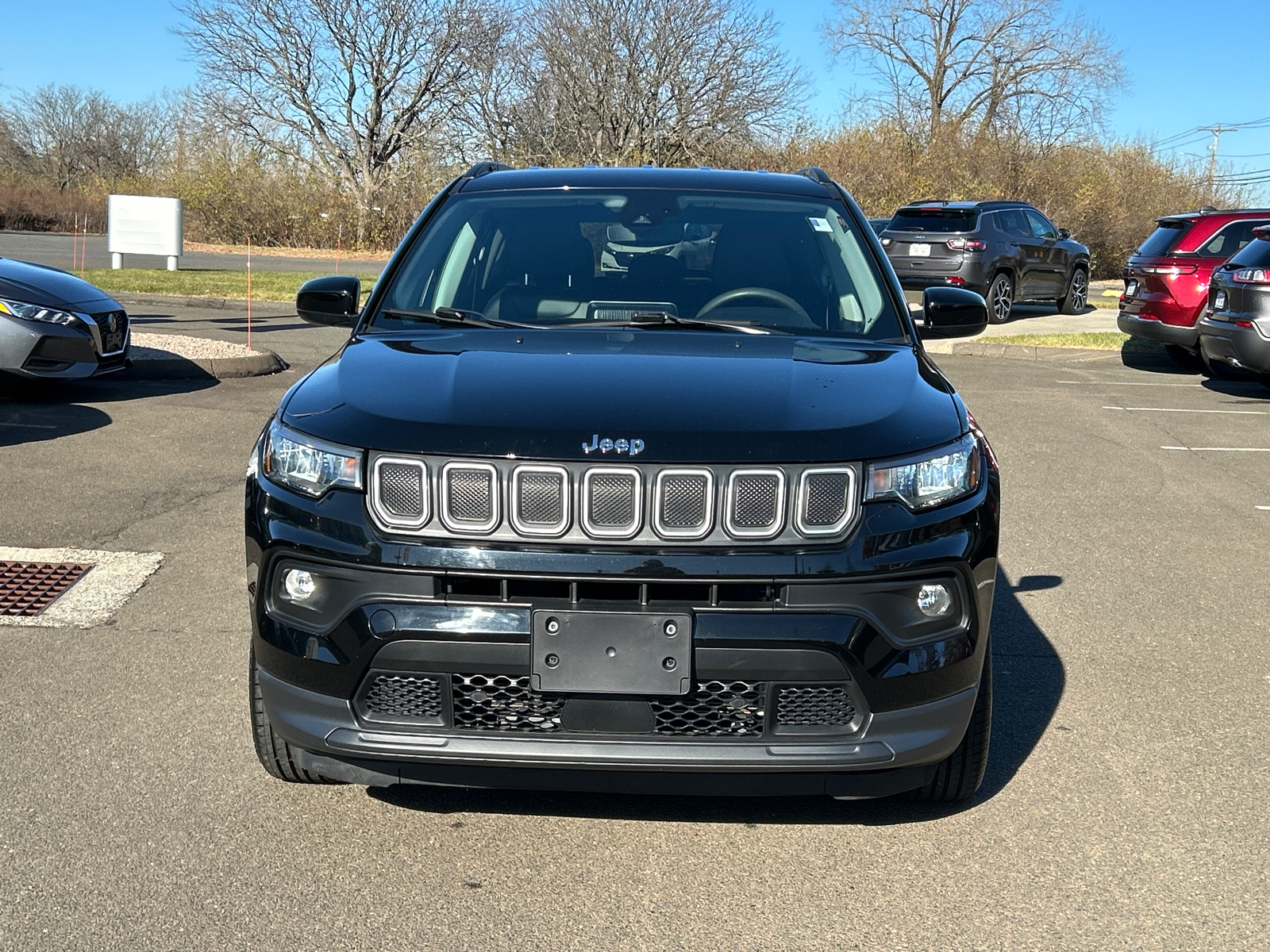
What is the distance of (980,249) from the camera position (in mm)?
18969

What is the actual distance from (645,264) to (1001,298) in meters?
16.5

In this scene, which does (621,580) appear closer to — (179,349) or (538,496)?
(538,496)

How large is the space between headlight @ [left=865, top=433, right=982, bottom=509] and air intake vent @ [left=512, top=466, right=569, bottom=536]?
0.69 meters

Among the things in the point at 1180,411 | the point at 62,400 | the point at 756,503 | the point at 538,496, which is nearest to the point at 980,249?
the point at 1180,411

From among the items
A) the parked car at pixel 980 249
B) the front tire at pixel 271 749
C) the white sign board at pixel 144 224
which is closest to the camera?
the front tire at pixel 271 749

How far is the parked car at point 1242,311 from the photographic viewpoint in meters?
12.3

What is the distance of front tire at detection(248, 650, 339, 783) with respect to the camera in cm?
340

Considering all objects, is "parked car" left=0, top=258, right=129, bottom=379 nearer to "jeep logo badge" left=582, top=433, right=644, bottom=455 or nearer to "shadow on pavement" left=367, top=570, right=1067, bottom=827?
"shadow on pavement" left=367, top=570, right=1067, bottom=827

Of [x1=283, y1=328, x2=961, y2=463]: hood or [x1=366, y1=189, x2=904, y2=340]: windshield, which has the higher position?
[x1=366, y1=189, x2=904, y2=340]: windshield

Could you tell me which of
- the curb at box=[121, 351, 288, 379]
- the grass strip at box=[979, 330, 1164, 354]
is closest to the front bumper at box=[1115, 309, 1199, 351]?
the grass strip at box=[979, 330, 1164, 354]

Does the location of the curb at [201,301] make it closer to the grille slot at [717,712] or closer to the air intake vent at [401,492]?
the air intake vent at [401,492]

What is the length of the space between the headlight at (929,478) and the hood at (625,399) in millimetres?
37

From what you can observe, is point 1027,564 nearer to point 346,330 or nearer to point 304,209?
point 346,330

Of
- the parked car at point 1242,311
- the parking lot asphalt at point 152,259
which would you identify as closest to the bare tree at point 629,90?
the parking lot asphalt at point 152,259
